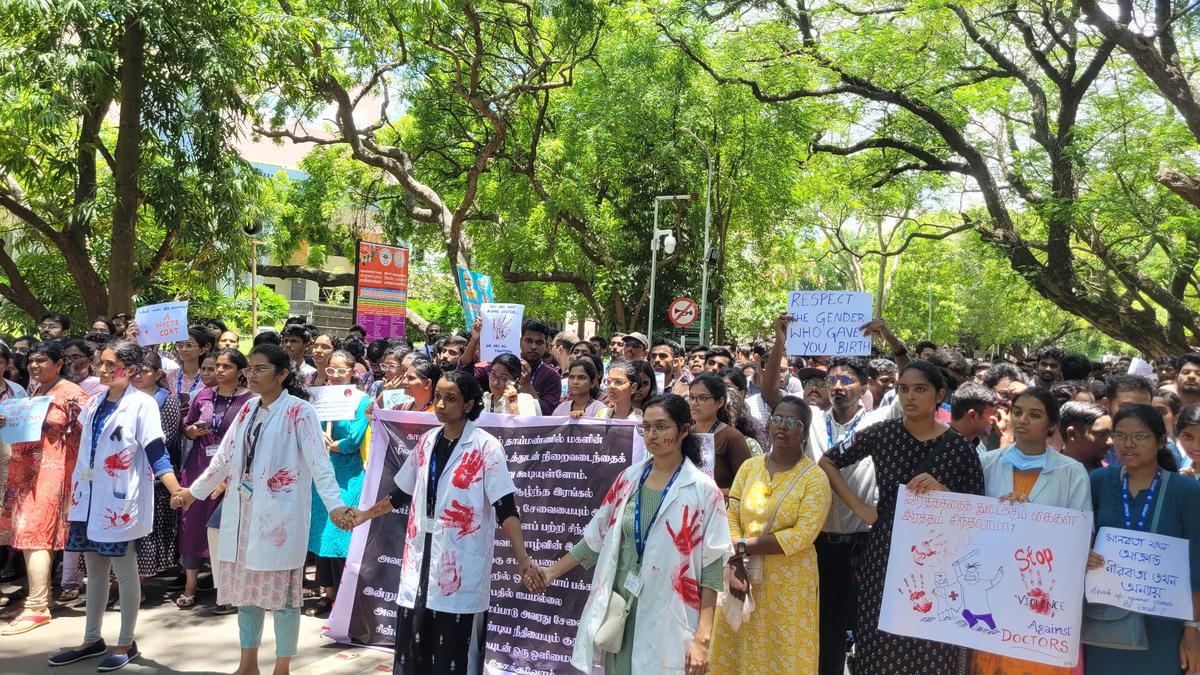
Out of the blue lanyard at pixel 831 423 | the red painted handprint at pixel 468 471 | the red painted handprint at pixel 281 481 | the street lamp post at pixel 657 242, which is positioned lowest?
the red painted handprint at pixel 281 481

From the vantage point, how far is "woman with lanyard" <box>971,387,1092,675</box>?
4195 millimetres

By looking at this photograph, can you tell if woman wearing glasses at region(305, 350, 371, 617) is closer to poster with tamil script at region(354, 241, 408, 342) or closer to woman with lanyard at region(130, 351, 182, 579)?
woman with lanyard at region(130, 351, 182, 579)

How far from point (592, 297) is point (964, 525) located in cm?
2065

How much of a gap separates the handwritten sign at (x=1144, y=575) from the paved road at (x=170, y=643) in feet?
13.5

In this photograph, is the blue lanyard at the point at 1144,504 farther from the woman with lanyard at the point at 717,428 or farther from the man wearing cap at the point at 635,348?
the man wearing cap at the point at 635,348

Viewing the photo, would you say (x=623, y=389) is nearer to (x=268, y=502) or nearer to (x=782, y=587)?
(x=782, y=587)

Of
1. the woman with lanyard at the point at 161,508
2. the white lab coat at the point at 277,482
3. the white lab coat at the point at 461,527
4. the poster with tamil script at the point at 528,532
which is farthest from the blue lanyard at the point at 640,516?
the woman with lanyard at the point at 161,508

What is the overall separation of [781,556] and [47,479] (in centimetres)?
494

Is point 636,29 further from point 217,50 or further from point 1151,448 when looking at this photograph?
point 1151,448

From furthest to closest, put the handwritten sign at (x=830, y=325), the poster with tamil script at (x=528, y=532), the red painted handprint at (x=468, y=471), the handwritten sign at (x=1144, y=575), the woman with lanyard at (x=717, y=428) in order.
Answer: the handwritten sign at (x=830, y=325)
the poster with tamil script at (x=528, y=532)
the woman with lanyard at (x=717, y=428)
the red painted handprint at (x=468, y=471)
the handwritten sign at (x=1144, y=575)

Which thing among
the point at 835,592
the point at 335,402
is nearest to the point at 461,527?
the point at 835,592

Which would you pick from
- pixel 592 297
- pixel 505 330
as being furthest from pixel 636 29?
pixel 505 330

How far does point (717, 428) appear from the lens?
16.4ft

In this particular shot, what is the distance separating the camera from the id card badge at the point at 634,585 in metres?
3.92
